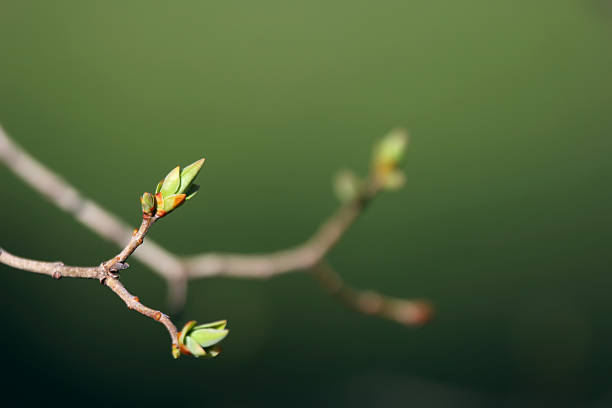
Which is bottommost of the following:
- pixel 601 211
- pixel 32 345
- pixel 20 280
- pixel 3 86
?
pixel 32 345

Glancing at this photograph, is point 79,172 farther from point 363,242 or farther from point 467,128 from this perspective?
point 467,128

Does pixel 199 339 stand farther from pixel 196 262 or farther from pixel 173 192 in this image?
pixel 196 262

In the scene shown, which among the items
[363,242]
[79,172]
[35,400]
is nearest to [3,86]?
[79,172]

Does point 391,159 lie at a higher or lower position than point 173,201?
higher

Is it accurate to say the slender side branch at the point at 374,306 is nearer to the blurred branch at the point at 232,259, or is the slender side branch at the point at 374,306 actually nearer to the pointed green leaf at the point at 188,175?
the blurred branch at the point at 232,259

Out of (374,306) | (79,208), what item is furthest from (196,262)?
(374,306)

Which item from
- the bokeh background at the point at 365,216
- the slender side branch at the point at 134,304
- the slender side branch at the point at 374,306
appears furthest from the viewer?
the bokeh background at the point at 365,216

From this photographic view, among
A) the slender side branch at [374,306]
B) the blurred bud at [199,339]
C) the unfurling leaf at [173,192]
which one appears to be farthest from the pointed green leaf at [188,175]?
the slender side branch at [374,306]
